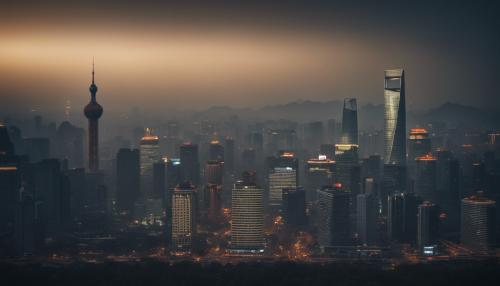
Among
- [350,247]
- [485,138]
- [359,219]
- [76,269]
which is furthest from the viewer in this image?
[485,138]

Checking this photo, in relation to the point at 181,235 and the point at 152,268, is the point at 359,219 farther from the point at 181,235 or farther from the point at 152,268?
the point at 152,268

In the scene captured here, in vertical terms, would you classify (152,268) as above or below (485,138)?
below

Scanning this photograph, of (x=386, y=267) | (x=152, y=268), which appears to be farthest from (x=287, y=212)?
(x=152, y=268)

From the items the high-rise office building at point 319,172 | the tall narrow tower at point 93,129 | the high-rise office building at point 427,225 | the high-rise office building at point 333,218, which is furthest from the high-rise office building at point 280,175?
the tall narrow tower at point 93,129

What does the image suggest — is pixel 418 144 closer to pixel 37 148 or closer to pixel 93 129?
pixel 93 129

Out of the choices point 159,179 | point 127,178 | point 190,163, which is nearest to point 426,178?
point 190,163

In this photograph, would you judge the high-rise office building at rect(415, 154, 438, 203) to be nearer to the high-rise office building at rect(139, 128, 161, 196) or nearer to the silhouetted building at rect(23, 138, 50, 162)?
the high-rise office building at rect(139, 128, 161, 196)
